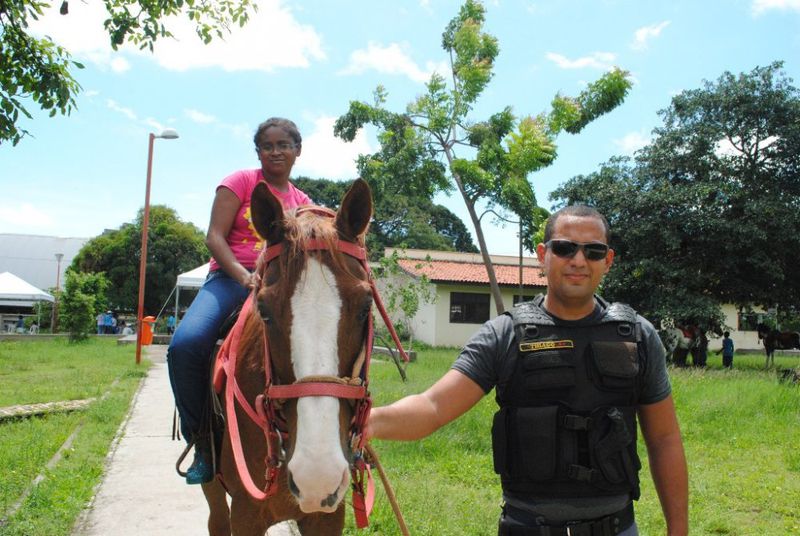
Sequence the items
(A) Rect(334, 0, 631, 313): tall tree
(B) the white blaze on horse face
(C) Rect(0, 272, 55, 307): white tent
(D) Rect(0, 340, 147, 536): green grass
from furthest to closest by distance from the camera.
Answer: (C) Rect(0, 272, 55, 307): white tent → (A) Rect(334, 0, 631, 313): tall tree → (D) Rect(0, 340, 147, 536): green grass → (B) the white blaze on horse face

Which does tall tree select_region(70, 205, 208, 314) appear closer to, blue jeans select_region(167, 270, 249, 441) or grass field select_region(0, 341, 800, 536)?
grass field select_region(0, 341, 800, 536)

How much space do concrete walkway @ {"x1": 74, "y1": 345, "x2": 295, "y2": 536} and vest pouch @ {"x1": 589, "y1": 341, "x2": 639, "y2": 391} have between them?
3.59 m

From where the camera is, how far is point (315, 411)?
5.71ft

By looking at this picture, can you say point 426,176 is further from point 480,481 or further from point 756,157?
point 480,481

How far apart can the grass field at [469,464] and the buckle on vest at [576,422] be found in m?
2.84

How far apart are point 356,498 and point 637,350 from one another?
1180 mm

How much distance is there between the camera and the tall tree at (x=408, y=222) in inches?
1705

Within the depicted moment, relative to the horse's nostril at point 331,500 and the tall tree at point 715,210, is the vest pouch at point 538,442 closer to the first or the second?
the horse's nostril at point 331,500

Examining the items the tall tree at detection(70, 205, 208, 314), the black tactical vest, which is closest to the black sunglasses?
the black tactical vest

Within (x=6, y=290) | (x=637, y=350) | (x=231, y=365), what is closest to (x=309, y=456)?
(x=231, y=365)

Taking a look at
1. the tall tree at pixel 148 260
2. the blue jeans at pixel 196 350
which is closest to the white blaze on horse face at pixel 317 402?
the blue jeans at pixel 196 350

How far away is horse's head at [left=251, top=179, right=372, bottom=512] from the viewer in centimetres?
169

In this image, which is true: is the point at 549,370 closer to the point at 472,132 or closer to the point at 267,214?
the point at 267,214

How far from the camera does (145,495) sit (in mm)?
5660
